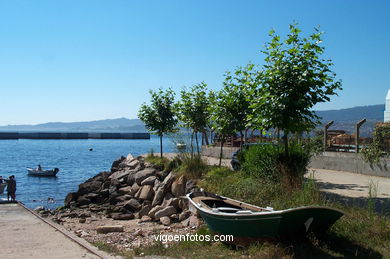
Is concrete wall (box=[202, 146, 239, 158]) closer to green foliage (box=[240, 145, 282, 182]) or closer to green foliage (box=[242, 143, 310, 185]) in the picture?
green foliage (box=[240, 145, 282, 182])

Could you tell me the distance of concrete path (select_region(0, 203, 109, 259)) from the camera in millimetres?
9452

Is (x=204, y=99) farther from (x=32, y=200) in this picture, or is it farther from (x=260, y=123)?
(x=32, y=200)

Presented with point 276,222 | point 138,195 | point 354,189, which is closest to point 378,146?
point 354,189

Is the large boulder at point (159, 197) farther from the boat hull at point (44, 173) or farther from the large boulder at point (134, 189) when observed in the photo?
the boat hull at point (44, 173)

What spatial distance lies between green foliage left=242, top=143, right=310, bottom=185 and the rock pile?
107 inches

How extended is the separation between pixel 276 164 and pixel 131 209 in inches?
329

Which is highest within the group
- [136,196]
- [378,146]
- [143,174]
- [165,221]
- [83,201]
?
[378,146]

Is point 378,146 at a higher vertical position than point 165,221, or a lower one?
higher

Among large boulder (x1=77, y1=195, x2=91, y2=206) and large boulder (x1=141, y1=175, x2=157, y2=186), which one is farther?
large boulder (x1=77, y1=195, x2=91, y2=206)

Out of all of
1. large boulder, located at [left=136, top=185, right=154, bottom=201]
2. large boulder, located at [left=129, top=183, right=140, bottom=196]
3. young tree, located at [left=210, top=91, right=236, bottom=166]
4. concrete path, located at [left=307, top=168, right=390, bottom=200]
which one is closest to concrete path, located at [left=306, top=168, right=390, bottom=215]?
concrete path, located at [left=307, top=168, right=390, bottom=200]

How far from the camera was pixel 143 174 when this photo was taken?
2133cm

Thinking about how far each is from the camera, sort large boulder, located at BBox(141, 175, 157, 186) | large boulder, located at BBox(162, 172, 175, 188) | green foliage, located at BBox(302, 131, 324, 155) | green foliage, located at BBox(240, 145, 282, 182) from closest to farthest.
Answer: green foliage, located at BBox(240, 145, 282, 182)
large boulder, located at BBox(162, 172, 175, 188)
large boulder, located at BBox(141, 175, 157, 186)
green foliage, located at BBox(302, 131, 324, 155)

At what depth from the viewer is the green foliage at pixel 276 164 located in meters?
12.2

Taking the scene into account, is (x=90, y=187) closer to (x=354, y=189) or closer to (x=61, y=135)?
(x=354, y=189)
